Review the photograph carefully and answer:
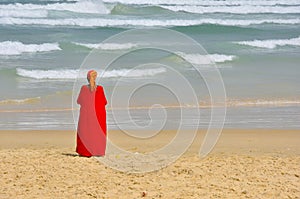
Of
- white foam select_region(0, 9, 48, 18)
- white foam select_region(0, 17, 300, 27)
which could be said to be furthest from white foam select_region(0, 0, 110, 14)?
white foam select_region(0, 17, 300, 27)

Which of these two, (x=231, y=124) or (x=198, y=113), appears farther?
(x=198, y=113)

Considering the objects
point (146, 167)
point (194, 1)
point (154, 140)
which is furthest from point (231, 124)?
point (194, 1)

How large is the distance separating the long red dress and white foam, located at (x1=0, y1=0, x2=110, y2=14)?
2842cm

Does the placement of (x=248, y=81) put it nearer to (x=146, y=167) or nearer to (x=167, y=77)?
(x=167, y=77)

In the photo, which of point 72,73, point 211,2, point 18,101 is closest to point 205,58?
point 72,73

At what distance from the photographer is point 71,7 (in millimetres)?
38969

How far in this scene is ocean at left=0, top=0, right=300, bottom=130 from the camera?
13070 millimetres

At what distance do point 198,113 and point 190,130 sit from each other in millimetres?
1649

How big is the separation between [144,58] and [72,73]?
3.44 meters

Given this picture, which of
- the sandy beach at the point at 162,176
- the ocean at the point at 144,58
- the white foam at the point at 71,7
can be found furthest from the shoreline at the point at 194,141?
the white foam at the point at 71,7

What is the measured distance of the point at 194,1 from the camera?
4600 centimetres

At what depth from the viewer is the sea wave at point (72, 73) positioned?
58.1 ft

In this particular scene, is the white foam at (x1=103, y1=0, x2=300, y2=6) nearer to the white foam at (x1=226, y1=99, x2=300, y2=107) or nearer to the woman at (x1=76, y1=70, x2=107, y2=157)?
the white foam at (x1=226, y1=99, x2=300, y2=107)

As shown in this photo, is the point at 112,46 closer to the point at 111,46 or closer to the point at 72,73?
the point at 111,46
